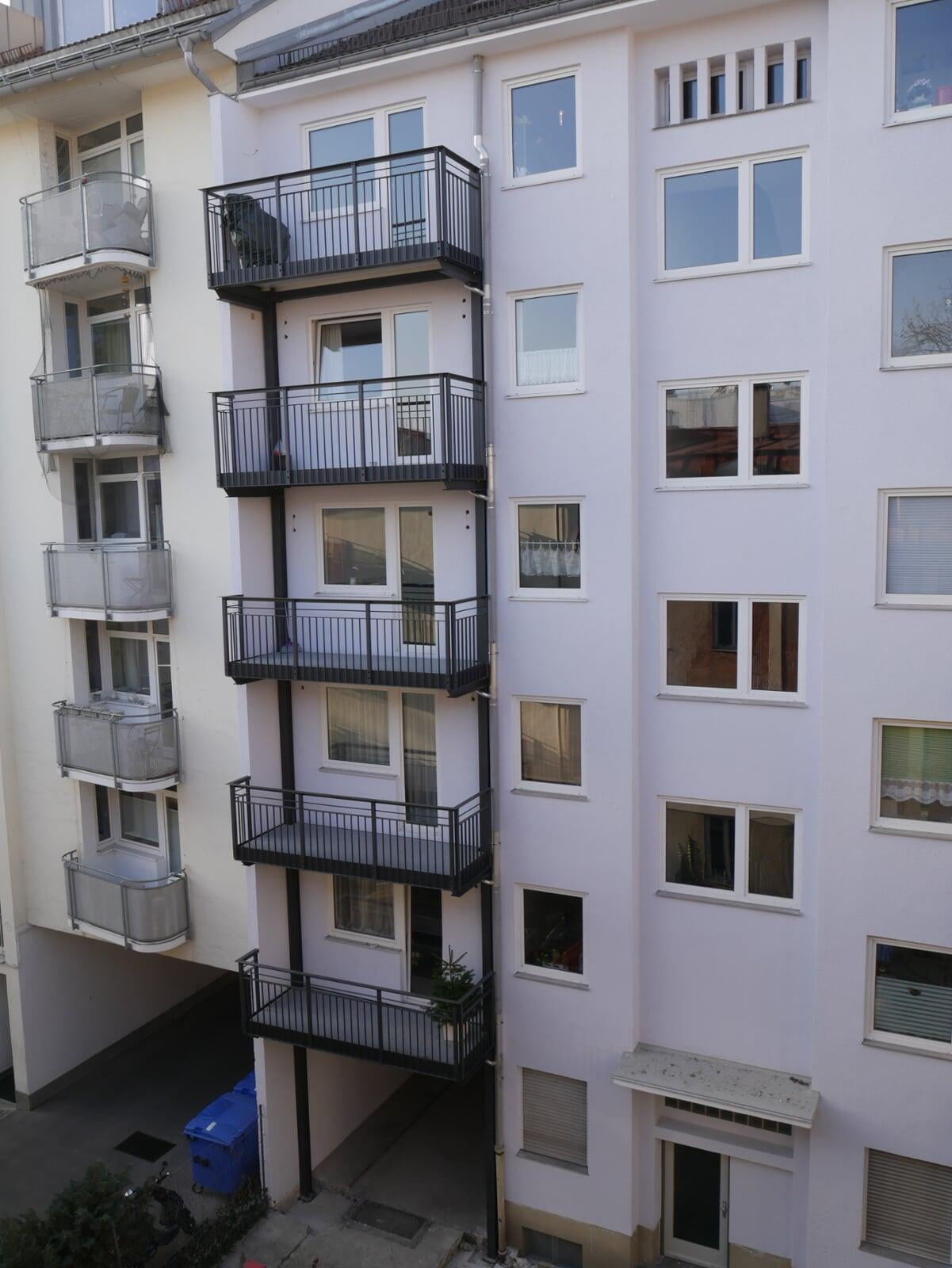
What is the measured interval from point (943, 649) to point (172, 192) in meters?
10.8

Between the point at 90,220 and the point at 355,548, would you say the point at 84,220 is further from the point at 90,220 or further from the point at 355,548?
the point at 355,548

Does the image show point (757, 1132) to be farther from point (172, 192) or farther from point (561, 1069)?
point (172, 192)

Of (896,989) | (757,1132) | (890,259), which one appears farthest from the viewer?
(757,1132)

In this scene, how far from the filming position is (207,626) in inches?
541

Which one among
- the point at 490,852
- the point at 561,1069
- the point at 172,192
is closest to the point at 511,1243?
the point at 561,1069

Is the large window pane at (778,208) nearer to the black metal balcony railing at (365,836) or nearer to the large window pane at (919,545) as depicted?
the large window pane at (919,545)

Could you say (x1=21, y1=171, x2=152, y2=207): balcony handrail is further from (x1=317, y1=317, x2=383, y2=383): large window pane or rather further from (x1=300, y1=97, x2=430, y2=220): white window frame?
(x1=317, y1=317, x2=383, y2=383): large window pane

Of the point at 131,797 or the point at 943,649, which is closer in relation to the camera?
the point at 943,649

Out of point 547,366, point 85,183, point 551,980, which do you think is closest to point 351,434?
point 547,366

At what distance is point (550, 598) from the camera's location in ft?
38.5

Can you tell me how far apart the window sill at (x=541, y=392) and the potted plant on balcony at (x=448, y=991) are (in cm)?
679

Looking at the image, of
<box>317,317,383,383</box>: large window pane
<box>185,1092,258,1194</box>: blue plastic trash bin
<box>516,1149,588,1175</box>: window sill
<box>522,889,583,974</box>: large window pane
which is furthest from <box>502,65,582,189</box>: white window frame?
<box>185,1092,258,1194</box>: blue plastic trash bin

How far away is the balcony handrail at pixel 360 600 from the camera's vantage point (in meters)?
11.5

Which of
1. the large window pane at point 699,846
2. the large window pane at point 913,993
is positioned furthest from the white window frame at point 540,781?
the large window pane at point 913,993
